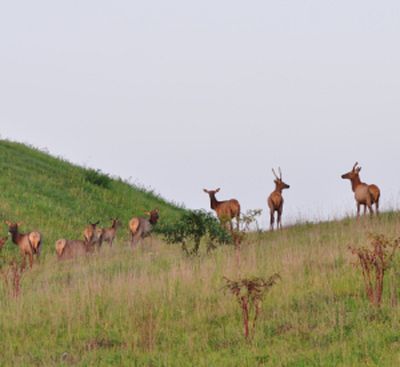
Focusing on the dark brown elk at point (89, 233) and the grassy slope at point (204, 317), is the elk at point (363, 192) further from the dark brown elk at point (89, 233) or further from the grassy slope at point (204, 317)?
the dark brown elk at point (89, 233)

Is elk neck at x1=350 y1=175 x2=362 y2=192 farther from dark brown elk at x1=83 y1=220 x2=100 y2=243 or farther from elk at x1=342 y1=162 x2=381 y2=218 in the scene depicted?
dark brown elk at x1=83 y1=220 x2=100 y2=243

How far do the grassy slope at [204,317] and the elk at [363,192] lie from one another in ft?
12.8

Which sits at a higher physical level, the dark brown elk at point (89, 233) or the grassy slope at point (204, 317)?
the dark brown elk at point (89, 233)

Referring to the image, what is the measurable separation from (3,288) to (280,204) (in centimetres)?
821

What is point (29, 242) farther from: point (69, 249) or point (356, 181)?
point (356, 181)

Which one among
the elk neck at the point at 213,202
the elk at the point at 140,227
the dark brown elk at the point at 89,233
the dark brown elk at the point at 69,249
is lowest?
the dark brown elk at the point at 69,249

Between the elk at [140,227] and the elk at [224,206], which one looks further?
the elk at [140,227]

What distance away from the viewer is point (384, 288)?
38.3 feet

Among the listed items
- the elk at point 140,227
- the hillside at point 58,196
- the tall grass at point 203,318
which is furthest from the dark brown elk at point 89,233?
the tall grass at point 203,318

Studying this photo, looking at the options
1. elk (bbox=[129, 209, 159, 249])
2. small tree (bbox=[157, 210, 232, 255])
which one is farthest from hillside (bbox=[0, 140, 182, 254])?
small tree (bbox=[157, 210, 232, 255])

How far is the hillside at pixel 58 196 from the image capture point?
25.6 m

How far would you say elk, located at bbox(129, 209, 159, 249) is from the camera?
867 inches

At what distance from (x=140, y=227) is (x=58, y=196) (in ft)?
25.5

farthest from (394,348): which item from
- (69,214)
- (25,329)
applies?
(69,214)
